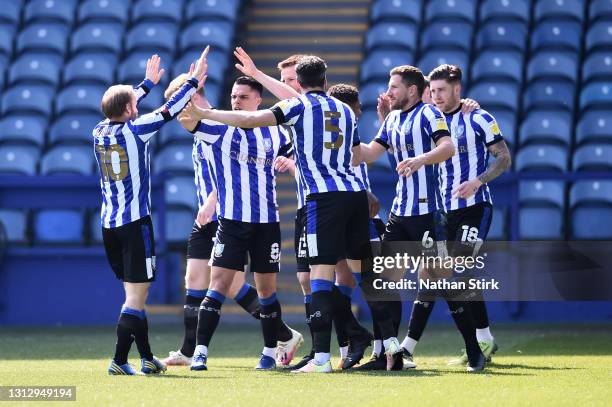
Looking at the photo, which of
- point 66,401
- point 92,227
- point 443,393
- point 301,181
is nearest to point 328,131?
point 301,181

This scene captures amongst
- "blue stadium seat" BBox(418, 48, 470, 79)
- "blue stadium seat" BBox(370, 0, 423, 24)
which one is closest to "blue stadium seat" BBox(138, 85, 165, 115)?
"blue stadium seat" BBox(418, 48, 470, 79)

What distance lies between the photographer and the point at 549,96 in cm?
1523

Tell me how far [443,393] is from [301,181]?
1883 millimetres

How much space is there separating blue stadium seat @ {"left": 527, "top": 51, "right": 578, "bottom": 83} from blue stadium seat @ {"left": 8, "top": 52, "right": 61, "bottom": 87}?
20.5ft

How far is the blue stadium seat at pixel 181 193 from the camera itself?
45.0ft

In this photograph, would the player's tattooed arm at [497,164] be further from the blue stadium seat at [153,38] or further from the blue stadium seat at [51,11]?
the blue stadium seat at [51,11]

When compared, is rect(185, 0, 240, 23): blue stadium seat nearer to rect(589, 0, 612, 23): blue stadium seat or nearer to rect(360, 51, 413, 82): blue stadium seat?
rect(360, 51, 413, 82): blue stadium seat

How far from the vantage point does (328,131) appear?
25.6ft

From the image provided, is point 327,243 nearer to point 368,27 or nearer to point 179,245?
point 179,245

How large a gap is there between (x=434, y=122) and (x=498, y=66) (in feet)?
25.1

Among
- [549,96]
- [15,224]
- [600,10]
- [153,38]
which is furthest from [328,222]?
[600,10]

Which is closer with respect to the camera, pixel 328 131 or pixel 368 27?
pixel 328 131

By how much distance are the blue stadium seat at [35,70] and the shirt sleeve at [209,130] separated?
8.18 m

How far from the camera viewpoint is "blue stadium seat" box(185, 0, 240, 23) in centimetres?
1698
